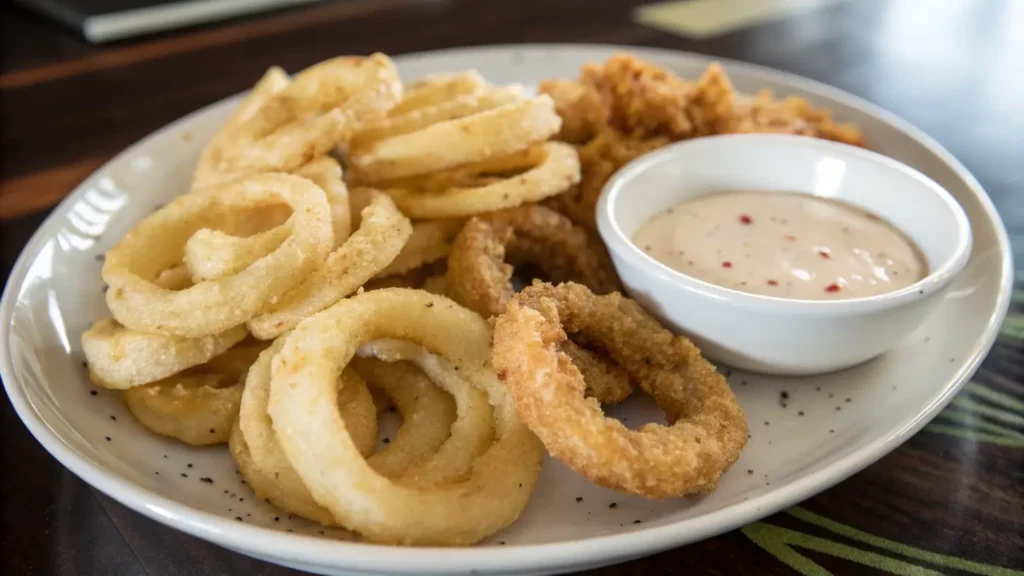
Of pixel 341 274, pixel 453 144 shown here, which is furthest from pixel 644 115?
pixel 341 274

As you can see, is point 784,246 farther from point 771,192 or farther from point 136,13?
point 136,13

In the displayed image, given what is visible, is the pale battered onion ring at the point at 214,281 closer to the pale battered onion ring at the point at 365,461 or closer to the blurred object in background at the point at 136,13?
the pale battered onion ring at the point at 365,461

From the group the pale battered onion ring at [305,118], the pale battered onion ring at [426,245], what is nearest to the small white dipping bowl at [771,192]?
the pale battered onion ring at [426,245]

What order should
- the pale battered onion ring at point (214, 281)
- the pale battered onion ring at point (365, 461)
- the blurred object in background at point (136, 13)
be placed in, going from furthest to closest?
the blurred object in background at point (136, 13) → the pale battered onion ring at point (214, 281) → the pale battered onion ring at point (365, 461)

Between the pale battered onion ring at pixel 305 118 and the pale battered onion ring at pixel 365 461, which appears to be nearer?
the pale battered onion ring at pixel 365 461

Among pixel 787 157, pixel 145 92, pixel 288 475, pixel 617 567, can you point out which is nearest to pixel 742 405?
pixel 617 567

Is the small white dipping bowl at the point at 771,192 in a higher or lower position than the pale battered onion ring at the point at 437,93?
lower

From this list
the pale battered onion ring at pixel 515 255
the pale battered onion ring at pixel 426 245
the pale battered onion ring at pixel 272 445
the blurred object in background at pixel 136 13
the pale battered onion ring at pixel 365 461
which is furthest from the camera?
the blurred object in background at pixel 136 13
